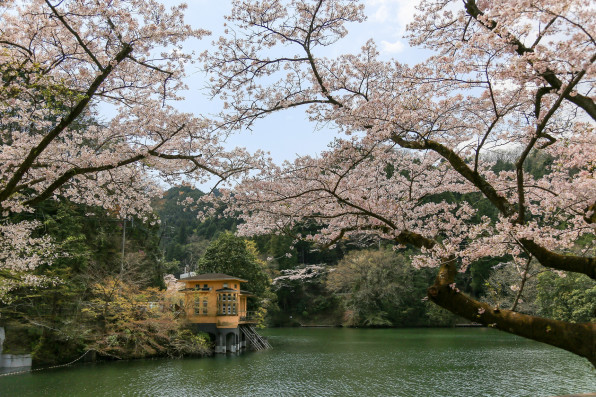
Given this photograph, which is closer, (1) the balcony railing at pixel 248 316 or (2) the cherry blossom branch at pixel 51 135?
(2) the cherry blossom branch at pixel 51 135

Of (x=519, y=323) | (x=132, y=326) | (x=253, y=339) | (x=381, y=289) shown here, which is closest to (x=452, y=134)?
(x=519, y=323)

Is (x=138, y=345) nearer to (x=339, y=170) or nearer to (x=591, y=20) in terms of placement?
(x=339, y=170)

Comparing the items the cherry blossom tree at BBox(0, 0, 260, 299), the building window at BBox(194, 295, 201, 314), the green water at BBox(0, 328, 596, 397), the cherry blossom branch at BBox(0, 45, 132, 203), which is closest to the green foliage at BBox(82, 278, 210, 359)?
the green water at BBox(0, 328, 596, 397)

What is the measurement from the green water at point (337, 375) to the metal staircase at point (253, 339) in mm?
1980

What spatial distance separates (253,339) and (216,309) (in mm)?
2511

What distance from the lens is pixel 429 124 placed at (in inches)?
160

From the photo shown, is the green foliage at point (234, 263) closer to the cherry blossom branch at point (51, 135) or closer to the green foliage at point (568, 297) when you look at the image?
the green foliage at point (568, 297)

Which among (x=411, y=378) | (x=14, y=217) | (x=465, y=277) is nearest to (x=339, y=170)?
(x=411, y=378)

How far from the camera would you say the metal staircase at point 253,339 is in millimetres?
17933

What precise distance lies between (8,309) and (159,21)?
1164 centimetres

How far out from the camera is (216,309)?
17.1 metres

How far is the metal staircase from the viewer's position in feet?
58.8

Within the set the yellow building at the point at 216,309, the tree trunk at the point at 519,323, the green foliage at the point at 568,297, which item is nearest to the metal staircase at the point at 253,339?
the yellow building at the point at 216,309

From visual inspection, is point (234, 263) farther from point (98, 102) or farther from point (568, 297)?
point (98, 102)
